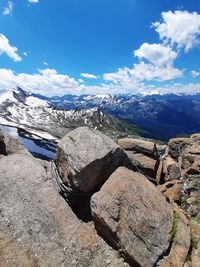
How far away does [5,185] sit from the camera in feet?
73.3

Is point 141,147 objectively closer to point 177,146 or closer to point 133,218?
point 177,146

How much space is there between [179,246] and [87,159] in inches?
355

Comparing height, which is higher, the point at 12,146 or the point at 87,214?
the point at 12,146

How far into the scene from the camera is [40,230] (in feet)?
64.1

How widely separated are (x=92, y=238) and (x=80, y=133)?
8.78 m

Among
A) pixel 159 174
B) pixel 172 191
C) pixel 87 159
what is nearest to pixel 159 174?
pixel 159 174

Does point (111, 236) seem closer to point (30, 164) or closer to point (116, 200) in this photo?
point (116, 200)

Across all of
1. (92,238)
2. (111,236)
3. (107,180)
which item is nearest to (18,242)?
(92,238)

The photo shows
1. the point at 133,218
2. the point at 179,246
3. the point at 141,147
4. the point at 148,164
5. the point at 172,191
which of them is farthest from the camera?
the point at 141,147

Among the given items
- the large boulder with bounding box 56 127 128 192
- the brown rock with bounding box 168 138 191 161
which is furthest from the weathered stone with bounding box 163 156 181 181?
the large boulder with bounding box 56 127 128 192

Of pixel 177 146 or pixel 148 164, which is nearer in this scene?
pixel 148 164

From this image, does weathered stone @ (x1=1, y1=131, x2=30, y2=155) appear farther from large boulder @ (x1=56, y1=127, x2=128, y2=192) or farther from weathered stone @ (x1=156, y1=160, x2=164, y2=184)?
weathered stone @ (x1=156, y1=160, x2=164, y2=184)

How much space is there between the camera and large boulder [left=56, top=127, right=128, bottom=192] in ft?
72.4

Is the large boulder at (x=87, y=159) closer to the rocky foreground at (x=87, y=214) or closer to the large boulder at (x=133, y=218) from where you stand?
the rocky foreground at (x=87, y=214)
